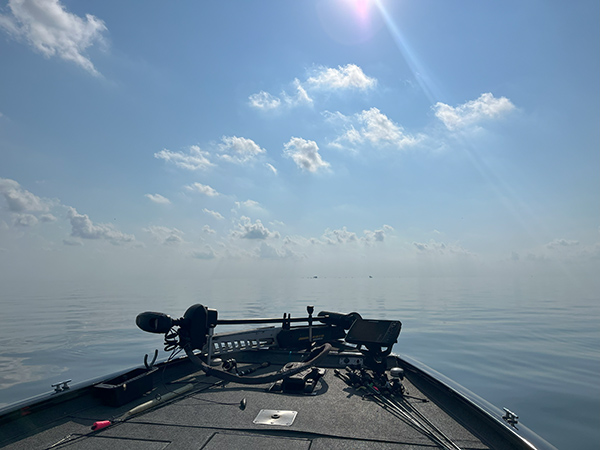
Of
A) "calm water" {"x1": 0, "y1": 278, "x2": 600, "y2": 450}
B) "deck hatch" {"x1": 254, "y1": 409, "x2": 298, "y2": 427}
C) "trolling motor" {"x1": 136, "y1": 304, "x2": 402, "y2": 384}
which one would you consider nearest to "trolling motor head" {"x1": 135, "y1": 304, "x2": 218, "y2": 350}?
"trolling motor" {"x1": 136, "y1": 304, "x2": 402, "y2": 384}

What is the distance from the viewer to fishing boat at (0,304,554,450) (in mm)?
4043

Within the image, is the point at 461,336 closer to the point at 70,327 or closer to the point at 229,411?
the point at 229,411

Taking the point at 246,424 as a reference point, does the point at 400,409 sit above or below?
above

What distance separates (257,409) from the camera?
5.09m

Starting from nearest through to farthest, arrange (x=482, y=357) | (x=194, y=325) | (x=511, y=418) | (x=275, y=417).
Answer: (x=511, y=418)
(x=275, y=417)
(x=194, y=325)
(x=482, y=357)

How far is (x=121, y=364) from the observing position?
1430 centimetres

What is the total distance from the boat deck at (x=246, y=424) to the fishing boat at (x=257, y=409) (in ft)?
0.04

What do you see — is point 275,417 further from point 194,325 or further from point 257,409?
point 194,325

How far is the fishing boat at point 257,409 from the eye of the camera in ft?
13.3

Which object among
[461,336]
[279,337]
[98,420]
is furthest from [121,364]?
[461,336]

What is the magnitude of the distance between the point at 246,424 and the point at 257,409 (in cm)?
59

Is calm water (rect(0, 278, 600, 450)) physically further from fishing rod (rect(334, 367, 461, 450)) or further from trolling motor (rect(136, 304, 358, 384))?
trolling motor (rect(136, 304, 358, 384))

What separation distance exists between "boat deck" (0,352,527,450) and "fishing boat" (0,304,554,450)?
0.01m

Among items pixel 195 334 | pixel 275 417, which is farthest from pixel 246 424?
pixel 195 334
